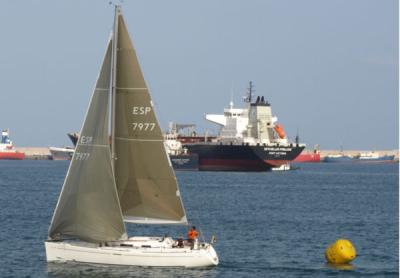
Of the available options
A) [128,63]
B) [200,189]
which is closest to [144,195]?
[128,63]

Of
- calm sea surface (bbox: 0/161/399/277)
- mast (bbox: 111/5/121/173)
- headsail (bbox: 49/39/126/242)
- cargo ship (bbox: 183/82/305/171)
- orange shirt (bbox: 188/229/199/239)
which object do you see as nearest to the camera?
mast (bbox: 111/5/121/173)

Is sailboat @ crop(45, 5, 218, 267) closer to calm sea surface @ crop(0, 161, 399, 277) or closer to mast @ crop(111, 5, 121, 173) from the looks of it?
mast @ crop(111, 5, 121, 173)

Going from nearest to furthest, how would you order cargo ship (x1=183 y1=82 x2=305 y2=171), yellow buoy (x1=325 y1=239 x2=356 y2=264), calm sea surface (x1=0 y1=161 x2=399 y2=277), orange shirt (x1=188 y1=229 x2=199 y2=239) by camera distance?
orange shirt (x1=188 y1=229 x2=199 y2=239), calm sea surface (x1=0 y1=161 x2=399 y2=277), yellow buoy (x1=325 y1=239 x2=356 y2=264), cargo ship (x1=183 y1=82 x2=305 y2=171)

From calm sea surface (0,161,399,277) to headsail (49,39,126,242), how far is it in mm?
1312

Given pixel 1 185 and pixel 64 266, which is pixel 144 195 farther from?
pixel 1 185

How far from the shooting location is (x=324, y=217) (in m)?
64.2

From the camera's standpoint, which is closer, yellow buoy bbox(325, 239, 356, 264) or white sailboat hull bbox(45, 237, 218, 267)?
white sailboat hull bbox(45, 237, 218, 267)

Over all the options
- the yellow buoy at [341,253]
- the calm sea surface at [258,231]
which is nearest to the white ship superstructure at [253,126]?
the calm sea surface at [258,231]

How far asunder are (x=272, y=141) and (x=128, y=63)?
112056 millimetres

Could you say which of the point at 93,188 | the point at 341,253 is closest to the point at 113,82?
the point at 93,188

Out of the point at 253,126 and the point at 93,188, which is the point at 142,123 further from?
the point at 253,126

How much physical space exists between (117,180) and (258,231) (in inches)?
680

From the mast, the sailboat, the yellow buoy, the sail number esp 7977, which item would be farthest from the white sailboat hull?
the yellow buoy

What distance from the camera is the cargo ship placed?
138m
